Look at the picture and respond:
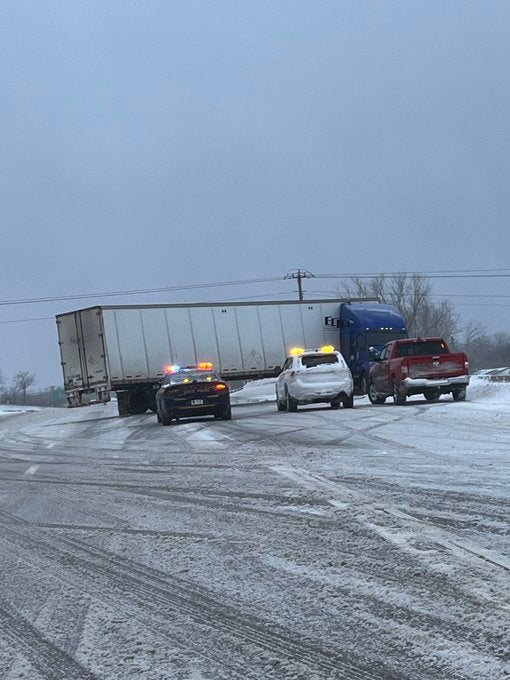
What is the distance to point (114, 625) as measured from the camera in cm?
446

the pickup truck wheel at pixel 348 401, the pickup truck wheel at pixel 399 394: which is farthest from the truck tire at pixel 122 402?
the pickup truck wheel at pixel 399 394

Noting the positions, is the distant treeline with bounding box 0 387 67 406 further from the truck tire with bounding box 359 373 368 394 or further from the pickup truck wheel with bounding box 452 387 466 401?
the pickup truck wheel with bounding box 452 387 466 401

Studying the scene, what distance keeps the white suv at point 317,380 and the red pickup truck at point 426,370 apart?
1.41m

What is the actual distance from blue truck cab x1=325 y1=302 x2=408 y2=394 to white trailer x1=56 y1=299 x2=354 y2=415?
1386mm

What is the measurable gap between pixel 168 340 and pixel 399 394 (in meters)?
12.0

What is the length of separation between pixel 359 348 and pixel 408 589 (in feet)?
95.2

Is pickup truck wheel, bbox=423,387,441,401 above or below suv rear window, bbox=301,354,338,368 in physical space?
below

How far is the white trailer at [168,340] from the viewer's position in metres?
31.8

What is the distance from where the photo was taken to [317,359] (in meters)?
23.9

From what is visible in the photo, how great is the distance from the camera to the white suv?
23.6 meters

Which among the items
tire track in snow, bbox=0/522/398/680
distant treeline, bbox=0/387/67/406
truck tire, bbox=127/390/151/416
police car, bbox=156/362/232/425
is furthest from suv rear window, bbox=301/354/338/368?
distant treeline, bbox=0/387/67/406

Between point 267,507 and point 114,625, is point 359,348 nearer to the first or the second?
point 267,507

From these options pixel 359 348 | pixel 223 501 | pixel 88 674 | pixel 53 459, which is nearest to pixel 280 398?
pixel 359 348

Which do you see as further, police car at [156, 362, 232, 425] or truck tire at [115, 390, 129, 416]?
truck tire at [115, 390, 129, 416]
